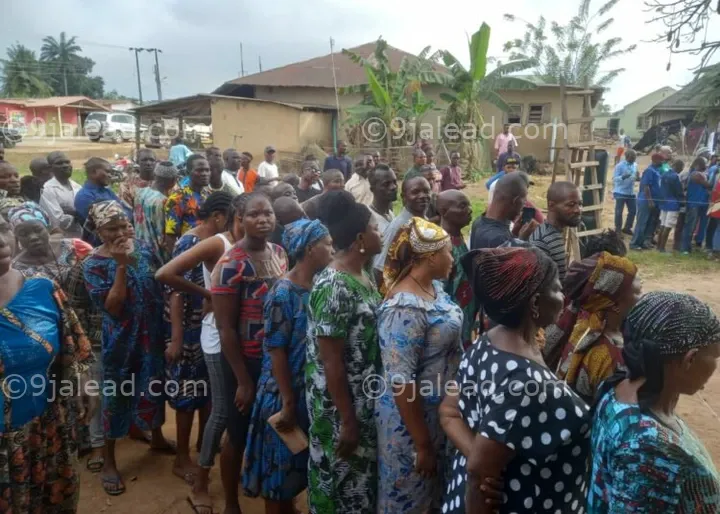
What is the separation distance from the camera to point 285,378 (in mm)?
2725

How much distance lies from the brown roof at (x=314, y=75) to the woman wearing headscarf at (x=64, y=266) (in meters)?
19.4

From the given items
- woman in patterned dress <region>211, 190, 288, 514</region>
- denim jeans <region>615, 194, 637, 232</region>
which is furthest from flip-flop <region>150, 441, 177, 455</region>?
denim jeans <region>615, 194, 637, 232</region>

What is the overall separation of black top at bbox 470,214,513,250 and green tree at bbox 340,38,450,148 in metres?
13.9

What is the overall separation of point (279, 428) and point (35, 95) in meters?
60.6

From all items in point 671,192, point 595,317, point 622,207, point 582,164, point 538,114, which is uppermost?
point 538,114

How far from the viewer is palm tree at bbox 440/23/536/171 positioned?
1750cm

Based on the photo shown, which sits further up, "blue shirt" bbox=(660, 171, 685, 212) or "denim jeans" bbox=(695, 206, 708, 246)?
"blue shirt" bbox=(660, 171, 685, 212)

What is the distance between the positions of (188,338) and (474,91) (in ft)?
52.7

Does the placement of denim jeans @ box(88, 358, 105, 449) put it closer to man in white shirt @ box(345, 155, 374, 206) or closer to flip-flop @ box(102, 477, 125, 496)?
flip-flop @ box(102, 477, 125, 496)

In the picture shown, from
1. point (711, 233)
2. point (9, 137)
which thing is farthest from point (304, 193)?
point (9, 137)

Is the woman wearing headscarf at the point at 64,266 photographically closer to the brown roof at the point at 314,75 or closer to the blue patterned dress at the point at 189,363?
the blue patterned dress at the point at 189,363

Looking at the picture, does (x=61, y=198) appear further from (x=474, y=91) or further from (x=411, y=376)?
(x=474, y=91)

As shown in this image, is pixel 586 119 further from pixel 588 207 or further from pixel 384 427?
pixel 384 427

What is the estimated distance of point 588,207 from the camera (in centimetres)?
863
